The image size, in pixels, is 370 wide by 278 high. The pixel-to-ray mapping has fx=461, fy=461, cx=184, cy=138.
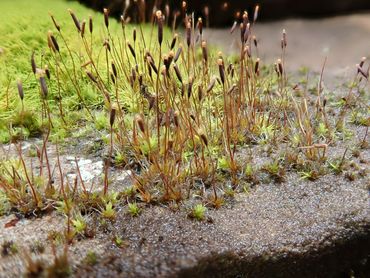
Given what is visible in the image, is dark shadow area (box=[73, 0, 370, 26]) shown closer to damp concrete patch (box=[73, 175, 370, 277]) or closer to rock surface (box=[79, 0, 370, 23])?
rock surface (box=[79, 0, 370, 23])

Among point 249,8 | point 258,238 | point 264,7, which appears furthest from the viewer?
point 264,7

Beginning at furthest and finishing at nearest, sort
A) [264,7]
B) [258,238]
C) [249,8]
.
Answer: [264,7], [249,8], [258,238]

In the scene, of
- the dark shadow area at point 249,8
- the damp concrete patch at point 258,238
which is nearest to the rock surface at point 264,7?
the dark shadow area at point 249,8

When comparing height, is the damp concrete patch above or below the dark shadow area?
below

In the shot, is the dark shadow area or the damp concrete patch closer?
the damp concrete patch

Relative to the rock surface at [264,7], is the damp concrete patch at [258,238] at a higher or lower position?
lower

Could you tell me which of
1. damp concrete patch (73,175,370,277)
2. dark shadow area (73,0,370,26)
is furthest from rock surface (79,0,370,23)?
damp concrete patch (73,175,370,277)

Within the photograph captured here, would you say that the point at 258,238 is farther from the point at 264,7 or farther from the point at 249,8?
→ the point at 264,7

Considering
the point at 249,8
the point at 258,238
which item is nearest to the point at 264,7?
the point at 249,8

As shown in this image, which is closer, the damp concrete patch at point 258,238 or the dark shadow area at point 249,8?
the damp concrete patch at point 258,238

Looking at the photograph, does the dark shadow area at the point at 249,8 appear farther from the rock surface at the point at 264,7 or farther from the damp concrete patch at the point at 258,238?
the damp concrete patch at the point at 258,238

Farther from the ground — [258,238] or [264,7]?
[264,7]
